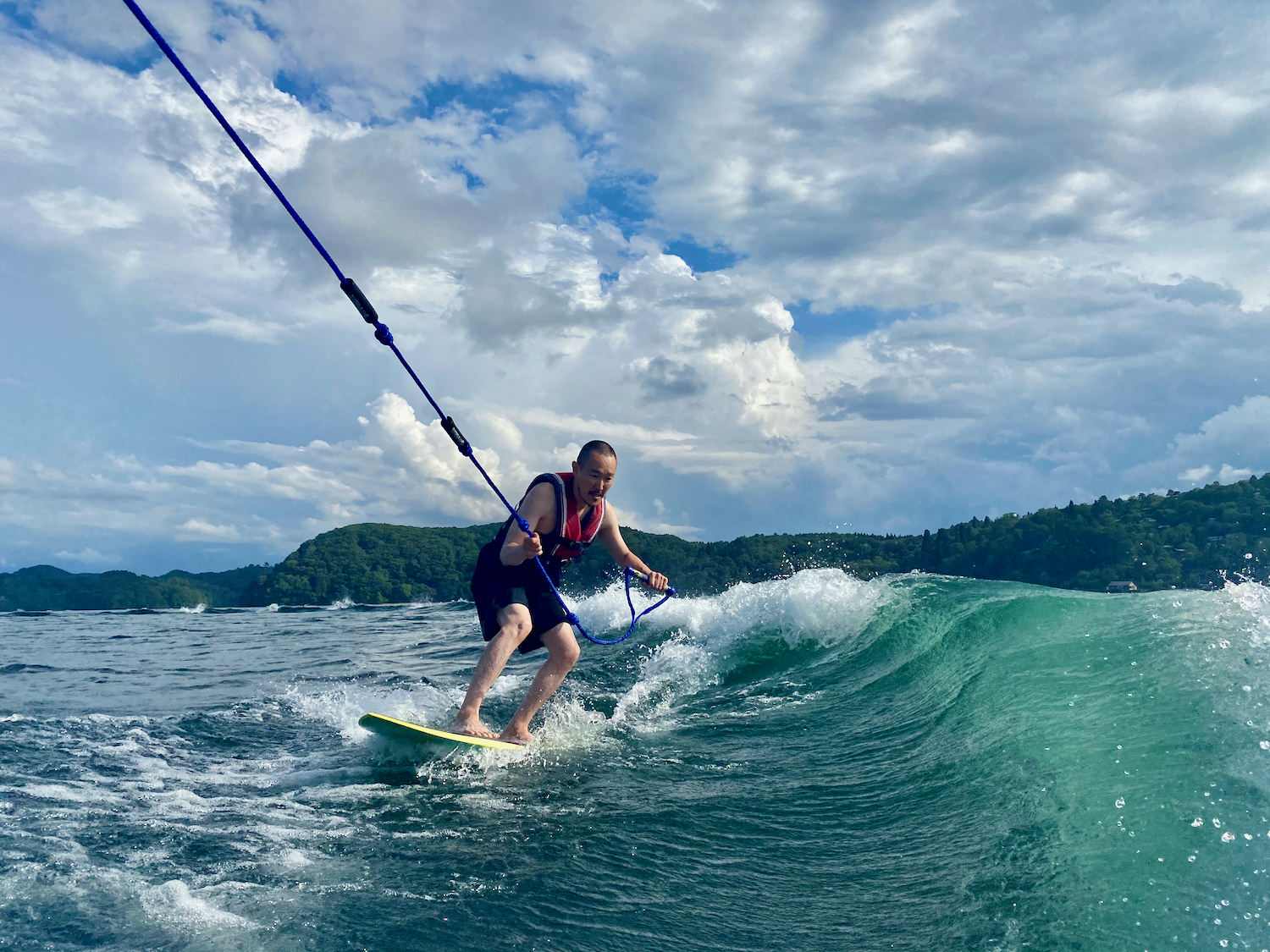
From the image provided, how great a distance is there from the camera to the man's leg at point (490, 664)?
6.02 m

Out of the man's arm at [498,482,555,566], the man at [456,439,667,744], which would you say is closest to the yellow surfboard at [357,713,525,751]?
the man at [456,439,667,744]

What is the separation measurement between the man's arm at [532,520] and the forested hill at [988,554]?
23165 mm

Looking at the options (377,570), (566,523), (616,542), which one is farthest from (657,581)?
(377,570)

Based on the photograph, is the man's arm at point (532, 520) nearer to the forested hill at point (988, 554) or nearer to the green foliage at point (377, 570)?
the forested hill at point (988, 554)

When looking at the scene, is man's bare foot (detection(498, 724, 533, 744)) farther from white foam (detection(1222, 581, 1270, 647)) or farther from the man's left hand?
white foam (detection(1222, 581, 1270, 647))

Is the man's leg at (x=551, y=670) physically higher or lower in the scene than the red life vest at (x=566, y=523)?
lower

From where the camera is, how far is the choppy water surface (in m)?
3.38

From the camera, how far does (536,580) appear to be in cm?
648

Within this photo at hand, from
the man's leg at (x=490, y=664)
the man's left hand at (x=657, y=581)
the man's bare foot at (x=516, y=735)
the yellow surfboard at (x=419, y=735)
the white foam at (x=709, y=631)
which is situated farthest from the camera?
the white foam at (x=709, y=631)

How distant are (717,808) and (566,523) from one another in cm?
235

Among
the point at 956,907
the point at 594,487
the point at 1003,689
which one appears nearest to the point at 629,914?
the point at 956,907

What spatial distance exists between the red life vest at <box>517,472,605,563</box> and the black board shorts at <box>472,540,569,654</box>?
0.23 m

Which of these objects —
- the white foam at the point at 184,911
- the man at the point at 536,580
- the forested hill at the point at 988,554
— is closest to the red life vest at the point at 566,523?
the man at the point at 536,580

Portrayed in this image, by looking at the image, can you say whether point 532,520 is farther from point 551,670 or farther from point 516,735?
point 516,735
